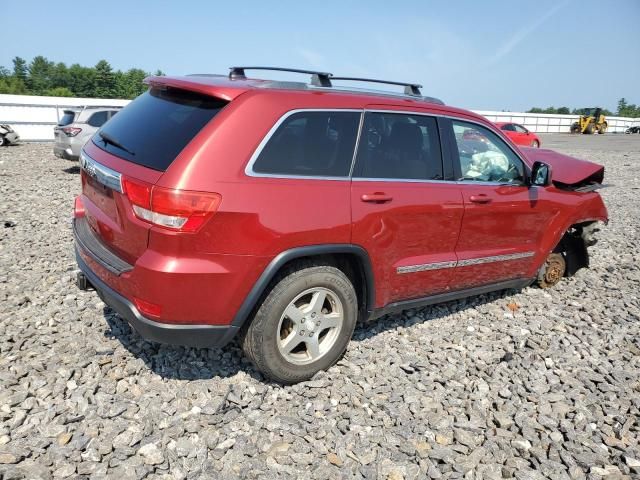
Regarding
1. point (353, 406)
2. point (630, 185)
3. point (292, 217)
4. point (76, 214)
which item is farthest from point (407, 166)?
point (630, 185)

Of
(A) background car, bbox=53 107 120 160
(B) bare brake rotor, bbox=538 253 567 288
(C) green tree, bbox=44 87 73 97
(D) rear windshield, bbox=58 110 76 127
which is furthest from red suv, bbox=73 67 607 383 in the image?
(C) green tree, bbox=44 87 73 97

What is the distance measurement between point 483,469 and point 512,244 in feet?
6.97

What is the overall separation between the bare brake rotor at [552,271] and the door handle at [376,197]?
2559mm

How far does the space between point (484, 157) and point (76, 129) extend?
11204mm

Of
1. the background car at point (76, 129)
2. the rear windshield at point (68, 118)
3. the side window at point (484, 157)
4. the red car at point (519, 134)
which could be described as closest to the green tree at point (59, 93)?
the rear windshield at point (68, 118)

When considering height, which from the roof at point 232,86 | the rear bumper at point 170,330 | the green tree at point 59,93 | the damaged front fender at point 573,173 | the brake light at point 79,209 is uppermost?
the green tree at point 59,93

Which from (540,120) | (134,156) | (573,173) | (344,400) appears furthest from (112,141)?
(540,120)

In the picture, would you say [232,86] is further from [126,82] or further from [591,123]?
[126,82]

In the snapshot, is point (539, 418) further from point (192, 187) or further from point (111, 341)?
point (111, 341)

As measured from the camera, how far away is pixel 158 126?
9.52 feet

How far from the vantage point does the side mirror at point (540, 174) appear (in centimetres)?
403

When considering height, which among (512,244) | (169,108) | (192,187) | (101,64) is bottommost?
(512,244)

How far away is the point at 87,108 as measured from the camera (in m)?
12.9

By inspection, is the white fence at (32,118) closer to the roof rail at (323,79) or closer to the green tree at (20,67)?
the roof rail at (323,79)
